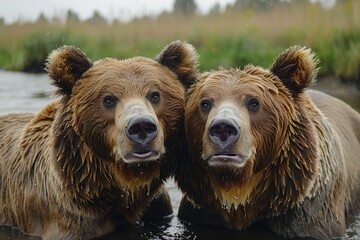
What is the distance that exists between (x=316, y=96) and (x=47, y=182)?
2.89 meters

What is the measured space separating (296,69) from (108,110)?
1.51 metres

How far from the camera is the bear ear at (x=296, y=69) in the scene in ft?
18.0

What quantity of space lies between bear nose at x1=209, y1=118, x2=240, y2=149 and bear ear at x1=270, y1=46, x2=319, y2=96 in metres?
0.97

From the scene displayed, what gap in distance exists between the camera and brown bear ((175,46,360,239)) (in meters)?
5.09

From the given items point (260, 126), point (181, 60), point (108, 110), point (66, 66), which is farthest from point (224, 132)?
point (66, 66)

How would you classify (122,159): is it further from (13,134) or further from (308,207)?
(13,134)

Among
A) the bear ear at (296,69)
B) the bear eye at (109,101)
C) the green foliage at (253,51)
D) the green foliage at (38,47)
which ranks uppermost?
the bear ear at (296,69)

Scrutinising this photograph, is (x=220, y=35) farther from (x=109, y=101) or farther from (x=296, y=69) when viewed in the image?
(x=109, y=101)

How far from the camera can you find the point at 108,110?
17.3ft

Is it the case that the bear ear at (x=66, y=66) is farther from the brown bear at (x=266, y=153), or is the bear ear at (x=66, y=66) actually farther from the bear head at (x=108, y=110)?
the brown bear at (x=266, y=153)

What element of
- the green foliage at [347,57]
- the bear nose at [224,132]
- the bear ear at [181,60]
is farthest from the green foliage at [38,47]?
the bear nose at [224,132]

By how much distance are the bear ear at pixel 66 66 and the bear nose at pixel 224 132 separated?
1.37m

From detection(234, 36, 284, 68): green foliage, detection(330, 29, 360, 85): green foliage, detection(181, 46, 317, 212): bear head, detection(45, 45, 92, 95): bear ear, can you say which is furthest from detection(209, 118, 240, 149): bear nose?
detection(234, 36, 284, 68): green foliage

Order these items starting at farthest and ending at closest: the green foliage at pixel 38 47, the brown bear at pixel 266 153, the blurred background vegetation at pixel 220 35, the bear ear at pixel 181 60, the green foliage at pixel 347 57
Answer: the green foliage at pixel 38 47 < the blurred background vegetation at pixel 220 35 < the green foliage at pixel 347 57 < the bear ear at pixel 181 60 < the brown bear at pixel 266 153
